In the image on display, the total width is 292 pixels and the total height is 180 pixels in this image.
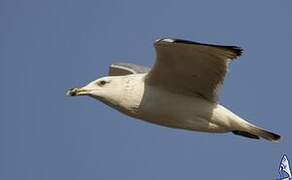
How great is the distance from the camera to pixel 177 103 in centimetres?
1528

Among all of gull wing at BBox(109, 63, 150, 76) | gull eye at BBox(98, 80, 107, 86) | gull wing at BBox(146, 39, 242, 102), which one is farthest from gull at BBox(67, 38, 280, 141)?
gull wing at BBox(109, 63, 150, 76)

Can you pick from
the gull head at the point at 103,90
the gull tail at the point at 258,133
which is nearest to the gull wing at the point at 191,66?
the gull head at the point at 103,90

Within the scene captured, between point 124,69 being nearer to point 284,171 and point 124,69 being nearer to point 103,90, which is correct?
point 103,90

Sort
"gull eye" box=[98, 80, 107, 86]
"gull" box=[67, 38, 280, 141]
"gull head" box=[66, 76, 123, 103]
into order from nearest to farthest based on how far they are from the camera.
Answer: "gull" box=[67, 38, 280, 141], "gull head" box=[66, 76, 123, 103], "gull eye" box=[98, 80, 107, 86]

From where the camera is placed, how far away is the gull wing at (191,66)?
14516 mm

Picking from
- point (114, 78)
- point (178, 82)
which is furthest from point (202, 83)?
point (114, 78)

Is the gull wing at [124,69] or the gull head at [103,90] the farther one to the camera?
the gull wing at [124,69]

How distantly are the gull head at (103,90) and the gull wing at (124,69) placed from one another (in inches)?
89.6

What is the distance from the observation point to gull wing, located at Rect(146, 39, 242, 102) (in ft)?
47.6

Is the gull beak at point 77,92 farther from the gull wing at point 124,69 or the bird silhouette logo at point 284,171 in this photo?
A: the bird silhouette logo at point 284,171

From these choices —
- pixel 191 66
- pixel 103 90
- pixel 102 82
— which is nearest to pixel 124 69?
pixel 102 82

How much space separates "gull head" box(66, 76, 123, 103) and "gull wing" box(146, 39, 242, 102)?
541mm

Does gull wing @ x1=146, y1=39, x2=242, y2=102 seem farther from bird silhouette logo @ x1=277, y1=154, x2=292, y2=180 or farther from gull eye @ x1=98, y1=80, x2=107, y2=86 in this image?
bird silhouette logo @ x1=277, y1=154, x2=292, y2=180

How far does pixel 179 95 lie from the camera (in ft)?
50.5
